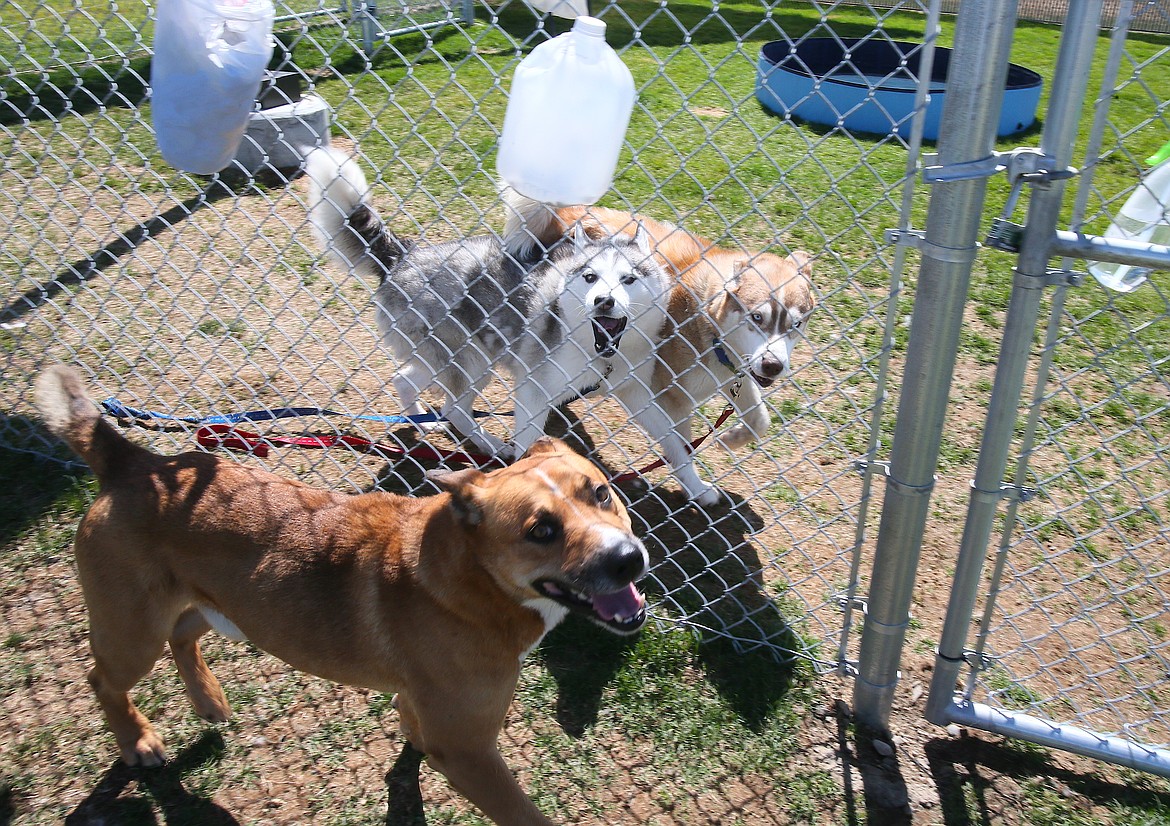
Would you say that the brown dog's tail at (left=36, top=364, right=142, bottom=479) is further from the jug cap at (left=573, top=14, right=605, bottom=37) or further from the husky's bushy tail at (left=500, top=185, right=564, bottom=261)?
the jug cap at (left=573, top=14, right=605, bottom=37)

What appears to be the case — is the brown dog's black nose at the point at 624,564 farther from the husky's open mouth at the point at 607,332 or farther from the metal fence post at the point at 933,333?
the husky's open mouth at the point at 607,332

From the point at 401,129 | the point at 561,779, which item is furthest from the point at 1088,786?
the point at 401,129

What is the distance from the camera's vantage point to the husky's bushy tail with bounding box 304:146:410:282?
3.43 m

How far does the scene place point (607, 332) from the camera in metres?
3.61

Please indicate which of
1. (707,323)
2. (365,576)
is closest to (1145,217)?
(707,323)

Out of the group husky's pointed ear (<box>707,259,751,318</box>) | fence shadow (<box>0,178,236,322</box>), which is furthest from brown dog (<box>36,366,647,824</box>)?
fence shadow (<box>0,178,236,322</box>)

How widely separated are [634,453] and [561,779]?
6.13 feet

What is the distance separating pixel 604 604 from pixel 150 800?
149cm

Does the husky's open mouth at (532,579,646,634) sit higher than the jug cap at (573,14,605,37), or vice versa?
the jug cap at (573,14,605,37)

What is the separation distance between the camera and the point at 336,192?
12.0 feet

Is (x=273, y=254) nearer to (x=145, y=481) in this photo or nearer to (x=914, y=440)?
(x=145, y=481)

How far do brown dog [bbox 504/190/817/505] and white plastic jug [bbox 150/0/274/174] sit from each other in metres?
1.02

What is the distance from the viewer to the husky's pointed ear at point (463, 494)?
2.15m

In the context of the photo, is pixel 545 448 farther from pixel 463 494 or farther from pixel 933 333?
Result: pixel 933 333
